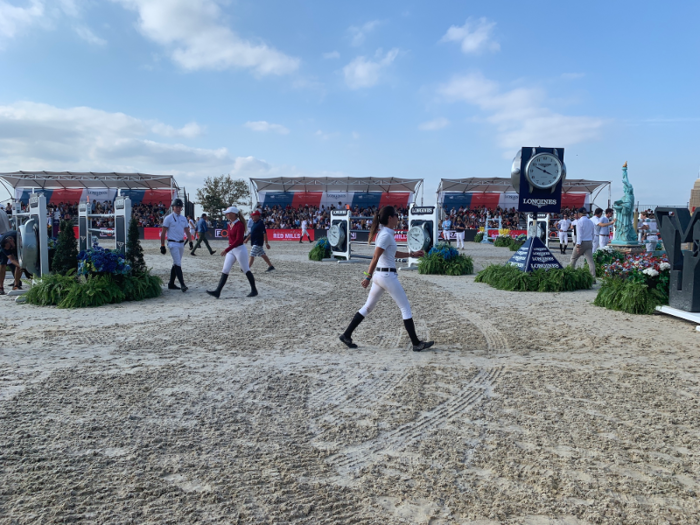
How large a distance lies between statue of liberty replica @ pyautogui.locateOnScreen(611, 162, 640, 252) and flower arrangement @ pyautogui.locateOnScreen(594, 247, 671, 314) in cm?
1322

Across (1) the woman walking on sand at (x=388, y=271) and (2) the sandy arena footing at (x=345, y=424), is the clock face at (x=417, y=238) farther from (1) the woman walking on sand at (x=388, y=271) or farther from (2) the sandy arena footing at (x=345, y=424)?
(1) the woman walking on sand at (x=388, y=271)

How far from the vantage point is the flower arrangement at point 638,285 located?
862cm

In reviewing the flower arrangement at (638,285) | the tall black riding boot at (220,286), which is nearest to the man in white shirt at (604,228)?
the flower arrangement at (638,285)

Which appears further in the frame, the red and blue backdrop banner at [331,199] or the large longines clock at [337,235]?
the red and blue backdrop banner at [331,199]

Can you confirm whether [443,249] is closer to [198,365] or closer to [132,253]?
[132,253]

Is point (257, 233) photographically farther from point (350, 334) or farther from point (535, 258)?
point (350, 334)

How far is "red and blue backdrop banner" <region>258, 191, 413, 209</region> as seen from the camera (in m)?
42.2

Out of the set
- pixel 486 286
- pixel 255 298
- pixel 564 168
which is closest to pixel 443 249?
pixel 486 286

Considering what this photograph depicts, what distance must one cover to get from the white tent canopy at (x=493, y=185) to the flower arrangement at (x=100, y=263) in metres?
33.6

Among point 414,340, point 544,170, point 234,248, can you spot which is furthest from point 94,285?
point 544,170

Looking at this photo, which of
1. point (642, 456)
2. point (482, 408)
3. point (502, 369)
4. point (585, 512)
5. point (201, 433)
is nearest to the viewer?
point (585, 512)

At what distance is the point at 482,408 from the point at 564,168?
31.1 ft

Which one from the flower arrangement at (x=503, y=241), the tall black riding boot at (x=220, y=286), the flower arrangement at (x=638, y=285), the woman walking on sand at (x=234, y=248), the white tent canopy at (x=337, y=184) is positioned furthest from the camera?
the white tent canopy at (x=337, y=184)

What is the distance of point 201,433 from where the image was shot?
11.8 feet
